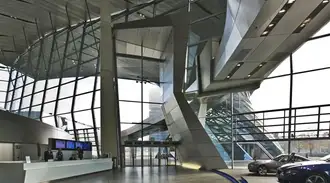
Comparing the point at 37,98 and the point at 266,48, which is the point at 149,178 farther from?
the point at 37,98

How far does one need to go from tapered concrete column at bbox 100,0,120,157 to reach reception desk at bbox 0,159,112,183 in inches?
169

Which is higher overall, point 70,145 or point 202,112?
point 202,112

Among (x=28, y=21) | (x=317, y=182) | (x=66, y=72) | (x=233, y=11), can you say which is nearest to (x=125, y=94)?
(x=66, y=72)

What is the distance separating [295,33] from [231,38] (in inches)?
109

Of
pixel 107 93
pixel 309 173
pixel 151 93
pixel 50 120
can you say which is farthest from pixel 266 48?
pixel 50 120

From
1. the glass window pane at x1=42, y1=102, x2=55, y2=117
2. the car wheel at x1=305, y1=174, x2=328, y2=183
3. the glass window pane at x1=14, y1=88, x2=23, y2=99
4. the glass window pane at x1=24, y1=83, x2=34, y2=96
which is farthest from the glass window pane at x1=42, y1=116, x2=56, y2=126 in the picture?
the car wheel at x1=305, y1=174, x2=328, y2=183

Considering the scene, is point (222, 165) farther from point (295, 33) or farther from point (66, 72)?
point (66, 72)

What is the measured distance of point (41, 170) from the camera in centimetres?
1215

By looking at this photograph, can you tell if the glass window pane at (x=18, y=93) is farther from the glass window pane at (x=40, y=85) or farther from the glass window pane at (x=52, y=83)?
the glass window pane at (x=52, y=83)

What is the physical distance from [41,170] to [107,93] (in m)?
11.4

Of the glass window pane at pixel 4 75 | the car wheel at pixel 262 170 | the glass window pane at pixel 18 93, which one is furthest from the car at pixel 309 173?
the glass window pane at pixel 18 93

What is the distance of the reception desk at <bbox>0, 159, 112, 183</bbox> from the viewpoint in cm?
1072

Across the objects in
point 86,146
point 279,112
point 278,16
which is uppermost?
point 278,16

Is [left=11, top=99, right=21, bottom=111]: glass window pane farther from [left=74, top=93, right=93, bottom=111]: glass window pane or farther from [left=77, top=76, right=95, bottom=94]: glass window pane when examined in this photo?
[left=77, top=76, right=95, bottom=94]: glass window pane
